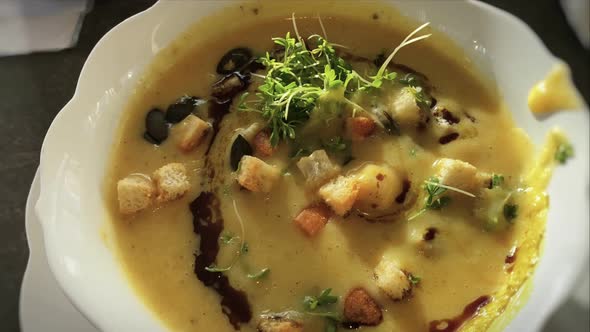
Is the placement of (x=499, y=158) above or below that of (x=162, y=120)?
above

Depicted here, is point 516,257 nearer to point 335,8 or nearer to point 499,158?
point 499,158

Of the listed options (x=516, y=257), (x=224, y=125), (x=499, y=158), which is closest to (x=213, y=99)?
(x=224, y=125)

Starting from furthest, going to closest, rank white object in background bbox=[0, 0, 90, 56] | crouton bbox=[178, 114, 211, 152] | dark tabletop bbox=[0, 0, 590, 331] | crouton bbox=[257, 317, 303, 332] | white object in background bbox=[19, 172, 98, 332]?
white object in background bbox=[0, 0, 90, 56], dark tabletop bbox=[0, 0, 590, 331], crouton bbox=[178, 114, 211, 152], white object in background bbox=[19, 172, 98, 332], crouton bbox=[257, 317, 303, 332]

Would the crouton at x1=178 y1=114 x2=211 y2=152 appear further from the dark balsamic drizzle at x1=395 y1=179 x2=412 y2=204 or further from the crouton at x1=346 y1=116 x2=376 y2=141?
the dark balsamic drizzle at x1=395 y1=179 x2=412 y2=204

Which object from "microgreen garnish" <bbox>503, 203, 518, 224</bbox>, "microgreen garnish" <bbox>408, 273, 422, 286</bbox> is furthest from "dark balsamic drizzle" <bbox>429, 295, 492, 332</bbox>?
"microgreen garnish" <bbox>503, 203, 518, 224</bbox>

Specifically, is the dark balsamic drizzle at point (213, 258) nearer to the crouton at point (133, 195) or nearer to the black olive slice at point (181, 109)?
the crouton at point (133, 195)

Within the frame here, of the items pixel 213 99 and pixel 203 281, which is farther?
pixel 213 99

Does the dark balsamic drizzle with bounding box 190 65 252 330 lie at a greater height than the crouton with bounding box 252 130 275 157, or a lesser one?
lesser

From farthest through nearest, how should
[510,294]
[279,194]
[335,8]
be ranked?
[335,8] < [279,194] < [510,294]
